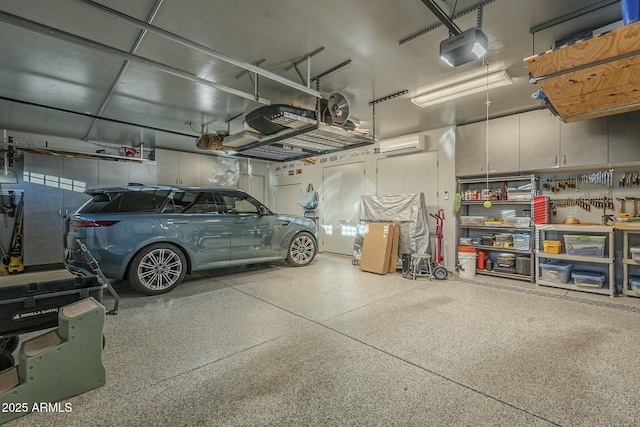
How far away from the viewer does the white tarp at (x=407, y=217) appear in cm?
554

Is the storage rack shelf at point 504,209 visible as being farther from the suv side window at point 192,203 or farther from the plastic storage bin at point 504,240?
the suv side window at point 192,203

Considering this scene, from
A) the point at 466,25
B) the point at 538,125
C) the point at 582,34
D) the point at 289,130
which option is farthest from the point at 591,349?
the point at 289,130

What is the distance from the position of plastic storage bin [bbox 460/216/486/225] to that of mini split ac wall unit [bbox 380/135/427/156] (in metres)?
1.58

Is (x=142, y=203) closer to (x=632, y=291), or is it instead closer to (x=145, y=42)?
(x=145, y=42)

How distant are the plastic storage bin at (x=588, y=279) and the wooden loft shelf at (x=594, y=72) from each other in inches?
87.2

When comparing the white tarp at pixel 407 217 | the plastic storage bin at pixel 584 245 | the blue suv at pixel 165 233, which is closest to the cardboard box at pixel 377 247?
the white tarp at pixel 407 217

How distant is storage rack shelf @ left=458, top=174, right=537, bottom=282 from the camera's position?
4.65m

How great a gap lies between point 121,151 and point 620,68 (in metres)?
8.39

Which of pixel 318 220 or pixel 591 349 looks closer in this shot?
pixel 591 349

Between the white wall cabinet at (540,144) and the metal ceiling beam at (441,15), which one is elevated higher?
the metal ceiling beam at (441,15)

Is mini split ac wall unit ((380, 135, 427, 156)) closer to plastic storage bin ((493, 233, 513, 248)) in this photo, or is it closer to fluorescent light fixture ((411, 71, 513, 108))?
fluorescent light fixture ((411, 71, 513, 108))

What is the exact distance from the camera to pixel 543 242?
4.44m

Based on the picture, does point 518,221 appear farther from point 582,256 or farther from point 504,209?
point 582,256

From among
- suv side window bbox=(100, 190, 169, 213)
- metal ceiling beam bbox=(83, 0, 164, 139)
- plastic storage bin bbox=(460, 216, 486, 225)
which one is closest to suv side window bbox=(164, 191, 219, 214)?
suv side window bbox=(100, 190, 169, 213)
